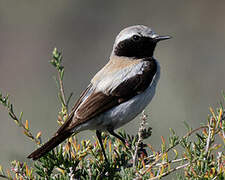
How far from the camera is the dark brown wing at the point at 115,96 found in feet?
14.5

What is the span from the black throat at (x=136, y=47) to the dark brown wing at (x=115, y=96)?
341 millimetres

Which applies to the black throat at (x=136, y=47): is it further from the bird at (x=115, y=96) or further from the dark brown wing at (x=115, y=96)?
the dark brown wing at (x=115, y=96)

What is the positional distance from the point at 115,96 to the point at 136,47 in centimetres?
80

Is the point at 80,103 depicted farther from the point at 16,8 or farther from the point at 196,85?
the point at 16,8

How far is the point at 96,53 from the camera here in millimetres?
8789

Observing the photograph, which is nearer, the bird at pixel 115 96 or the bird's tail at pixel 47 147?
the bird's tail at pixel 47 147

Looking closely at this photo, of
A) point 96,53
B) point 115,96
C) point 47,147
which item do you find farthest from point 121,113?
point 96,53

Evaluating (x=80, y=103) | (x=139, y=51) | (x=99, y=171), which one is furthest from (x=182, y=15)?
(x=99, y=171)

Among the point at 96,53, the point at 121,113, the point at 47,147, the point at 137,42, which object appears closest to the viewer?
the point at 47,147

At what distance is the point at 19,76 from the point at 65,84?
876mm

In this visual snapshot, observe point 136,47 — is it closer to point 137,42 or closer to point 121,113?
point 137,42

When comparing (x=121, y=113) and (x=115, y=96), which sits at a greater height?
(x=115, y=96)

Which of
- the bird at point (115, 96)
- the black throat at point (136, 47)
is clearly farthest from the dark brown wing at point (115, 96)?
the black throat at point (136, 47)

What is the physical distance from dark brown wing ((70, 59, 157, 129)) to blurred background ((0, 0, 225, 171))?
1105 millimetres
